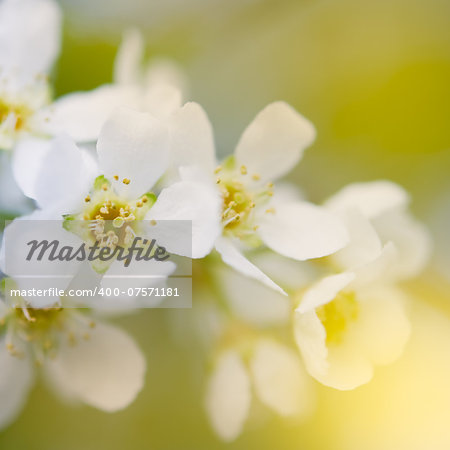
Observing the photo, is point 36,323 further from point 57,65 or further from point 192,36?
point 192,36

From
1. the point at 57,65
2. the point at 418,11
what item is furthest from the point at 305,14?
the point at 57,65

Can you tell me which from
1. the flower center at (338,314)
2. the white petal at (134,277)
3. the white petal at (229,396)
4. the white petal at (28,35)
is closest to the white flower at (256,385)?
the white petal at (229,396)

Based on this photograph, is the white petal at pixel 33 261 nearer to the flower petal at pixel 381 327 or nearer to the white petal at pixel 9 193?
the white petal at pixel 9 193

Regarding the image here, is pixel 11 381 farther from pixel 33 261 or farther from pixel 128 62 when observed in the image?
pixel 128 62

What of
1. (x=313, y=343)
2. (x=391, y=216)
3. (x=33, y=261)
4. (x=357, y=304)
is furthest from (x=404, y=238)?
(x=33, y=261)

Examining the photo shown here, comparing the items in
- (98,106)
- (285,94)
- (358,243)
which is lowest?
(285,94)

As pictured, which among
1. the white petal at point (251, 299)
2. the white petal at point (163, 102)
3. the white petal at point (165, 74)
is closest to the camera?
the white petal at point (163, 102)
